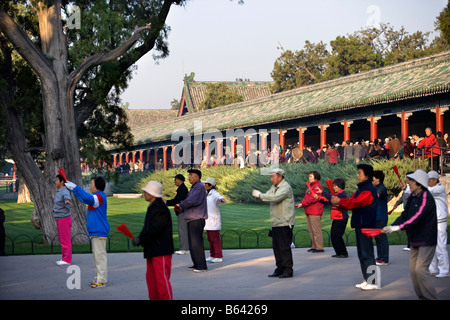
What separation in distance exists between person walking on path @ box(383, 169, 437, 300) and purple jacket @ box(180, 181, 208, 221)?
13.5 feet

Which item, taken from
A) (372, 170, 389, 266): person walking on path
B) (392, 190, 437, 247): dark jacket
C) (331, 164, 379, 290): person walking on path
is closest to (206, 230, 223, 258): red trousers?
(372, 170, 389, 266): person walking on path

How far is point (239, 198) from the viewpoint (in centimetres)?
3209

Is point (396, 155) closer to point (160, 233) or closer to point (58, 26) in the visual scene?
point (58, 26)

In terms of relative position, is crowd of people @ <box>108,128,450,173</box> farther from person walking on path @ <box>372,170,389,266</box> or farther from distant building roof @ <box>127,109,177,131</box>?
distant building roof @ <box>127,109,177,131</box>

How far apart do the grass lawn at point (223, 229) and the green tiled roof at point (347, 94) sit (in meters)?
4.86

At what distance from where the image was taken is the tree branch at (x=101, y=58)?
17172 mm

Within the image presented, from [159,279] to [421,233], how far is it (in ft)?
11.0

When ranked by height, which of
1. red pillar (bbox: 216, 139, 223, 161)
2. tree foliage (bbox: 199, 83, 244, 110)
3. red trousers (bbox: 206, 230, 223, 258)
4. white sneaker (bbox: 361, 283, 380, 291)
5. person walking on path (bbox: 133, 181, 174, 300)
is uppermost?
tree foliage (bbox: 199, 83, 244, 110)

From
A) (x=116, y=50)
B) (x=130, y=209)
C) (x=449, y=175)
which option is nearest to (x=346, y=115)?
(x=449, y=175)

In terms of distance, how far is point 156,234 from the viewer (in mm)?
7930

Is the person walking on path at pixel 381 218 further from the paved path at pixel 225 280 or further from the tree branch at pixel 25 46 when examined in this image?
the tree branch at pixel 25 46

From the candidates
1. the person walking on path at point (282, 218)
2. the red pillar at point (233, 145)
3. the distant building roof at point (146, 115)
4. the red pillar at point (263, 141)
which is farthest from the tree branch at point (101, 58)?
the distant building roof at point (146, 115)

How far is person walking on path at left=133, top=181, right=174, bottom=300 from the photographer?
26.0 feet
